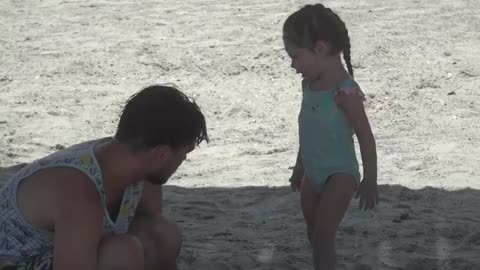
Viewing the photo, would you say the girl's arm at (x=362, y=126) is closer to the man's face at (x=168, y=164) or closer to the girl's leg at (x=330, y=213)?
the girl's leg at (x=330, y=213)

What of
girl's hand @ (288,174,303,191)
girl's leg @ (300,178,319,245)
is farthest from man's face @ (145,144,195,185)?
girl's hand @ (288,174,303,191)

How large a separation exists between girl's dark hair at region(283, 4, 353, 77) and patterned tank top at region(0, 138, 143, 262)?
0.94m

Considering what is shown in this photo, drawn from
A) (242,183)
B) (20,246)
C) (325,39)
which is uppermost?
(325,39)

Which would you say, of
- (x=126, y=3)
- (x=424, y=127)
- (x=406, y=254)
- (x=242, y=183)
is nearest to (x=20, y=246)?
(x=406, y=254)

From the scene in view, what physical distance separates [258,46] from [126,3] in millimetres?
2077

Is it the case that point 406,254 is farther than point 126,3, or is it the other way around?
point 126,3

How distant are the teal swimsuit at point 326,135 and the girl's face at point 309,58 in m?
0.09

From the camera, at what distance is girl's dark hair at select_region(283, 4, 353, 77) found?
4105mm

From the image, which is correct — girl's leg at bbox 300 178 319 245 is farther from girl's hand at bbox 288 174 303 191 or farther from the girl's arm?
the girl's arm

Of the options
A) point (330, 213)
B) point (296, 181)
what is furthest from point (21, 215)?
point (296, 181)

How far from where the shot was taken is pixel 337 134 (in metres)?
4.21

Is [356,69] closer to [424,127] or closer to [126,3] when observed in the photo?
[424,127]

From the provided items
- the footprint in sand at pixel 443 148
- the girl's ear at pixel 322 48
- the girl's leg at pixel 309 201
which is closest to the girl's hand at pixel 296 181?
the girl's leg at pixel 309 201

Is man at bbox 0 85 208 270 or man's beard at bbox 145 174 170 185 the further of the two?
man's beard at bbox 145 174 170 185
